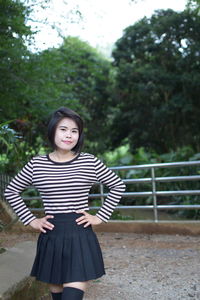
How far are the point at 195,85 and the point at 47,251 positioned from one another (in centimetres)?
1097

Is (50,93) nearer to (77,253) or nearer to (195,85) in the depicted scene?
(77,253)

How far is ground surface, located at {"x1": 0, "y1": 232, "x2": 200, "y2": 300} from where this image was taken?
3504 mm

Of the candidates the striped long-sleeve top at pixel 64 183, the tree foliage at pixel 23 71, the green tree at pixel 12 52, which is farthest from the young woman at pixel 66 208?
the green tree at pixel 12 52

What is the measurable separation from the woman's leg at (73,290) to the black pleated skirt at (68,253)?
0.09 ft

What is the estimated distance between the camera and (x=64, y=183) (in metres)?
2.16

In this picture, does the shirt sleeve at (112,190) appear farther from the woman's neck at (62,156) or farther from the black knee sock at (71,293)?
the black knee sock at (71,293)

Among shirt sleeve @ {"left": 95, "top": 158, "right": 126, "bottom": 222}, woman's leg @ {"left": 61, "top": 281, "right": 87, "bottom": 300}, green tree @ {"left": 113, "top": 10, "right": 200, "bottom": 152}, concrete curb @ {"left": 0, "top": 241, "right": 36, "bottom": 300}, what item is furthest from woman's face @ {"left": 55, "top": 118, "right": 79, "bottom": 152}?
green tree @ {"left": 113, "top": 10, "right": 200, "bottom": 152}

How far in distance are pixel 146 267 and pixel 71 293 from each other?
7.79ft

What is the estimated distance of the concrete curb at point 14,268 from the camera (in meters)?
2.65

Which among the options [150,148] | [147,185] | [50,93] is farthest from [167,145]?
[50,93]

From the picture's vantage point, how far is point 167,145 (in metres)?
14.6

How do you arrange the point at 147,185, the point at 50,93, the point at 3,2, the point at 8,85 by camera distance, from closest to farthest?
the point at 3,2 → the point at 8,85 → the point at 50,93 → the point at 147,185

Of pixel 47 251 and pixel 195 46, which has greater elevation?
pixel 195 46

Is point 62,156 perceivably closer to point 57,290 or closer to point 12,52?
point 57,290
